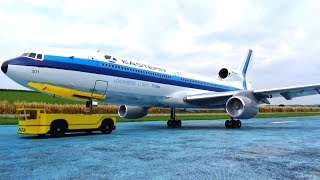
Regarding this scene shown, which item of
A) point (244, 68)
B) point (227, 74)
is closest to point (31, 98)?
point (244, 68)

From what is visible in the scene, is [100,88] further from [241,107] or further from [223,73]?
[223,73]

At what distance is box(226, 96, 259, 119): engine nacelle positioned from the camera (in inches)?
692

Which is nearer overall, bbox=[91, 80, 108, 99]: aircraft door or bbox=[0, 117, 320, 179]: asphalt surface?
bbox=[0, 117, 320, 179]: asphalt surface

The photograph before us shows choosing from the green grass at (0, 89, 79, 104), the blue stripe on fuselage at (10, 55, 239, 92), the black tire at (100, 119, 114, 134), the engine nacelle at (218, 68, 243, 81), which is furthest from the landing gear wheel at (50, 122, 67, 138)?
the green grass at (0, 89, 79, 104)

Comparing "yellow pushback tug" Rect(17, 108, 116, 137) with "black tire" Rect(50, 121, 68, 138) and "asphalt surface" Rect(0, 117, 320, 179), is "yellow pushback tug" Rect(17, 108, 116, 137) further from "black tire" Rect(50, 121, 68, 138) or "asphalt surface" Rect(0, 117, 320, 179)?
"asphalt surface" Rect(0, 117, 320, 179)

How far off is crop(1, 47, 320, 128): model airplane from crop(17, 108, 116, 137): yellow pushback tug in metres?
1.06

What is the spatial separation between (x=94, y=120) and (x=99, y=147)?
501 centimetres

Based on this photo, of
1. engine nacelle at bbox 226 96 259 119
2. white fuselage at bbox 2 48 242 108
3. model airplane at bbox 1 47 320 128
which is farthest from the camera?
engine nacelle at bbox 226 96 259 119

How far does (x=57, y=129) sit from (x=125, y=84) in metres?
4.18

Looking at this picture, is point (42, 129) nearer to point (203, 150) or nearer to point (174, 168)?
point (203, 150)

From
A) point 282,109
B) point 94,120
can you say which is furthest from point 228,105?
point 282,109

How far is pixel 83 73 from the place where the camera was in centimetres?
1389

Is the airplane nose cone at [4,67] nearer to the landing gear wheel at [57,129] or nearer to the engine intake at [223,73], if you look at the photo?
the landing gear wheel at [57,129]

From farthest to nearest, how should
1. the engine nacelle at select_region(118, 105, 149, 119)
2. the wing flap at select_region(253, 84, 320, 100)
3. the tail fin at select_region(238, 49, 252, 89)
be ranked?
1. the tail fin at select_region(238, 49, 252, 89)
2. the engine nacelle at select_region(118, 105, 149, 119)
3. the wing flap at select_region(253, 84, 320, 100)
